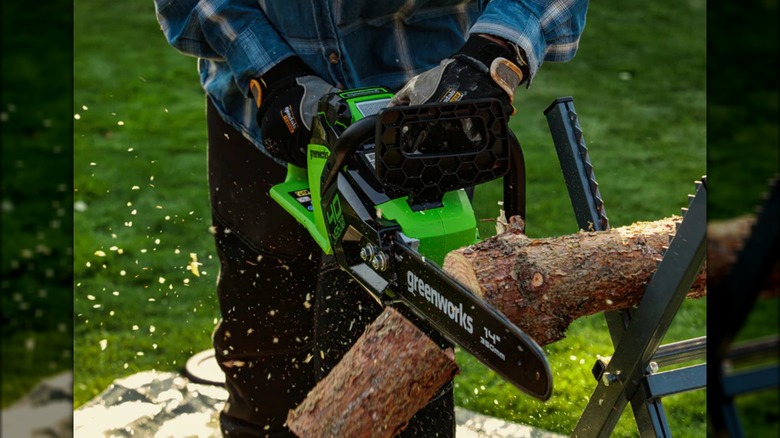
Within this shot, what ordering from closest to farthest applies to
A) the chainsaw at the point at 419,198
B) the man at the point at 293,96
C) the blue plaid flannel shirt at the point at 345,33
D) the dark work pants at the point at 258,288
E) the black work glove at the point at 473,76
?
the chainsaw at the point at 419,198
the black work glove at the point at 473,76
the man at the point at 293,96
the blue plaid flannel shirt at the point at 345,33
the dark work pants at the point at 258,288

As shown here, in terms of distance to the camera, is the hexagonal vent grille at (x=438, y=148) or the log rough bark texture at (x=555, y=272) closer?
the hexagonal vent grille at (x=438, y=148)

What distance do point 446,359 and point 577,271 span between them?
30 centimetres

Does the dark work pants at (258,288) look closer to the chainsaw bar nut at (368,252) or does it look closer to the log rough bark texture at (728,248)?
the chainsaw bar nut at (368,252)

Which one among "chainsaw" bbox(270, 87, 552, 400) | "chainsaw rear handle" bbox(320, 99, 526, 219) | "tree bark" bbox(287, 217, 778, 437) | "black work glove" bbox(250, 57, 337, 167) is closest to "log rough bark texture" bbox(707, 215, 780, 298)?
"chainsaw" bbox(270, 87, 552, 400)

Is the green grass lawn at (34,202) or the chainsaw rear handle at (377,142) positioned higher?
the green grass lawn at (34,202)

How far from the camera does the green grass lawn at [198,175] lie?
11.6 ft

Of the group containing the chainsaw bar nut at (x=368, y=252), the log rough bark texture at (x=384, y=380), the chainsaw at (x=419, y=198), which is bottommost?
the log rough bark texture at (x=384, y=380)

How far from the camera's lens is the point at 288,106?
2049 mm

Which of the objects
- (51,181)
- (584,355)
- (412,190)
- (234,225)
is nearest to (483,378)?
(584,355)

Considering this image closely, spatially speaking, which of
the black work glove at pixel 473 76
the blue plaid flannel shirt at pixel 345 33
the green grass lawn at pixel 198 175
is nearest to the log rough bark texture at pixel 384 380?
the black work glove at pixel 473 76

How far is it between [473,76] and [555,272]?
16.7 inches

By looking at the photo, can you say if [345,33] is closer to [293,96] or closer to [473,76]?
[293,96]

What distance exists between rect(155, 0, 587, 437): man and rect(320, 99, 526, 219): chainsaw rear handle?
0.56 feet

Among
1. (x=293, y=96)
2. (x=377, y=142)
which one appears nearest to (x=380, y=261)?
(x=377, y=142)
